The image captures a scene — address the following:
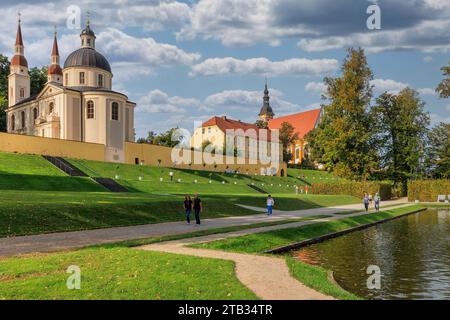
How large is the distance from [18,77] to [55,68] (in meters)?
6.68

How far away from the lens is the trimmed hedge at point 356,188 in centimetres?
5566

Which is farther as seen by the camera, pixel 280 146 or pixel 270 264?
pixel 280 146

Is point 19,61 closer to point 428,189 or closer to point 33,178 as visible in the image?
point 33,178

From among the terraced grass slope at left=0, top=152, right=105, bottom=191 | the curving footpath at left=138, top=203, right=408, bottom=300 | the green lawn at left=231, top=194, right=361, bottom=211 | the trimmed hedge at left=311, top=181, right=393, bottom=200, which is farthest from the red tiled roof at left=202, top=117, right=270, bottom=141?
the curving footpath at left=138, top=203, right=408, bottom=300

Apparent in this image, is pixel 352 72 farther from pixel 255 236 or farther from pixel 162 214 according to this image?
pixel 255 236

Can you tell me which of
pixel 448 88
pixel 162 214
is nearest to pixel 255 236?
pixel 162 214

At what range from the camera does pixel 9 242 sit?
14406mm

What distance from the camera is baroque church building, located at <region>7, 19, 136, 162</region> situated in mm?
63469

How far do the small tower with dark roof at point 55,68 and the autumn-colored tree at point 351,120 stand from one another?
170 feet

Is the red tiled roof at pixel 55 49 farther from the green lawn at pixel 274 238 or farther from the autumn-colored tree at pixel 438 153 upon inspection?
the green lawn at pixel 274 238

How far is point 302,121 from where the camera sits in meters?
138

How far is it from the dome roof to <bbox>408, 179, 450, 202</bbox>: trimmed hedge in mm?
48678

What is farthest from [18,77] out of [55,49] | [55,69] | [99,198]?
[99,198]

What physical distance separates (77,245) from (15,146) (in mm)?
43297
